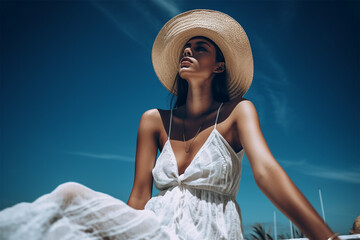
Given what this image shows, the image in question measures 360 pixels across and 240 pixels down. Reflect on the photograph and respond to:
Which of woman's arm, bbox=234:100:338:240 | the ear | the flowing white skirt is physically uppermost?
the ear

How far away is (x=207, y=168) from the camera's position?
1.77 m

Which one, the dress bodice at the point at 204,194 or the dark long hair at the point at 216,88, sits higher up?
the dark long hair at the point at 216,88

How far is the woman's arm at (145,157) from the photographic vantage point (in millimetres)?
2178

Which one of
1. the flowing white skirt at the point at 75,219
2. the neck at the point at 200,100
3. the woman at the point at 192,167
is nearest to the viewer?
the flowing white skirt at the point at 75,219

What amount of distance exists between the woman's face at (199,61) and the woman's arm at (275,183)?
52 cm

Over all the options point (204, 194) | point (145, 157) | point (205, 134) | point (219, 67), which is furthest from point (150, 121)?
point (204, 194)

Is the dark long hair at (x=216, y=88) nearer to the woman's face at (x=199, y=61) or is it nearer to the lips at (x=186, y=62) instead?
the woman's face at (x=199, y=61)

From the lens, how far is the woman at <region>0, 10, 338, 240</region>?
3.77 feet

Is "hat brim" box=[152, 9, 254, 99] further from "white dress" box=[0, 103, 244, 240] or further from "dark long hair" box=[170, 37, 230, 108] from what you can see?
"white dress" box=[0, 103, 244, 240]

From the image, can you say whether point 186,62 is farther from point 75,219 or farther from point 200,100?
point 75,219

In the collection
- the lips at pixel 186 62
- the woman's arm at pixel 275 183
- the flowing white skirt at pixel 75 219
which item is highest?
the lips at pixel 186 62

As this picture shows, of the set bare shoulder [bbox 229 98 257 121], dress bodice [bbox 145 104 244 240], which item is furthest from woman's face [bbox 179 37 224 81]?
dress bodice [bbox 145 104 244 240]

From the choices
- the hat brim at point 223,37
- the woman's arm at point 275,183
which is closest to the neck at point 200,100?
the hat brim at point 223,37

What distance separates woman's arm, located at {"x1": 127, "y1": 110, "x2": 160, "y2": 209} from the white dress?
0.78 ft
